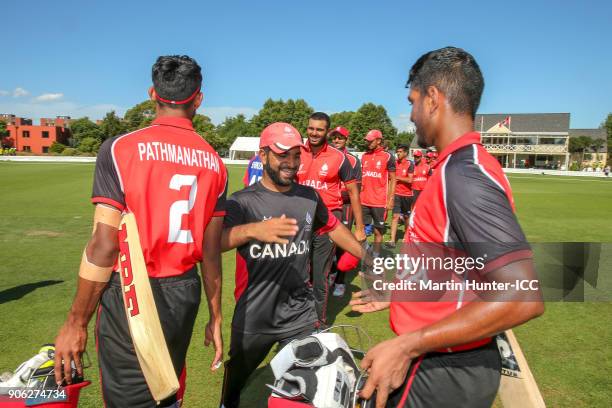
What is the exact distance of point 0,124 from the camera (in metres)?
94.2

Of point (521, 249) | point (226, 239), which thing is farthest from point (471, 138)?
point (226, 239)

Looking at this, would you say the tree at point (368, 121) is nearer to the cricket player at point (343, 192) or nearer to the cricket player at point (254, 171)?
the cricket player at point (343, 192)

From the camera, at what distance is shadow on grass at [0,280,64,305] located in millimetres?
6811

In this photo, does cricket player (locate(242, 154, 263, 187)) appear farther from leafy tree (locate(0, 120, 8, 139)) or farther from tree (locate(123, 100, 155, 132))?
leafy tree (locate(0, 120, 8, 139))

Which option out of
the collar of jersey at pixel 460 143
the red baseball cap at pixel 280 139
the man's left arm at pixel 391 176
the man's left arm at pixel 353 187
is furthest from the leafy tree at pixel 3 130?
the collar of jersey at pixel 460 143

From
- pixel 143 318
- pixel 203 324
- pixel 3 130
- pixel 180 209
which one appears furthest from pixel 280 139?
pixel 3 130

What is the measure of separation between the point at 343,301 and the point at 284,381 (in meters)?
5.15

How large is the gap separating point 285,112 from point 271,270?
9740 centimetres

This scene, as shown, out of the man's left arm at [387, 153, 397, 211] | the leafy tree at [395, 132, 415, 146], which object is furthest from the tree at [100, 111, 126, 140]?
the man's left arm at [387, 153, 397, 211]

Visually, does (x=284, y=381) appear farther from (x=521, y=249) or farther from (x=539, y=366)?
(x=539, y=366)

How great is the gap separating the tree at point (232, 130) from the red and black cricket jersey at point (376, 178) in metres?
88.1

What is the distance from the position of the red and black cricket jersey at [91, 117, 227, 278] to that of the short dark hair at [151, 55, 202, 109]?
0.15 meters

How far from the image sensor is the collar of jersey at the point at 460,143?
183cm

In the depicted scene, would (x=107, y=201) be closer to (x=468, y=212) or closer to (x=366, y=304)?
(x=366, y=304)
